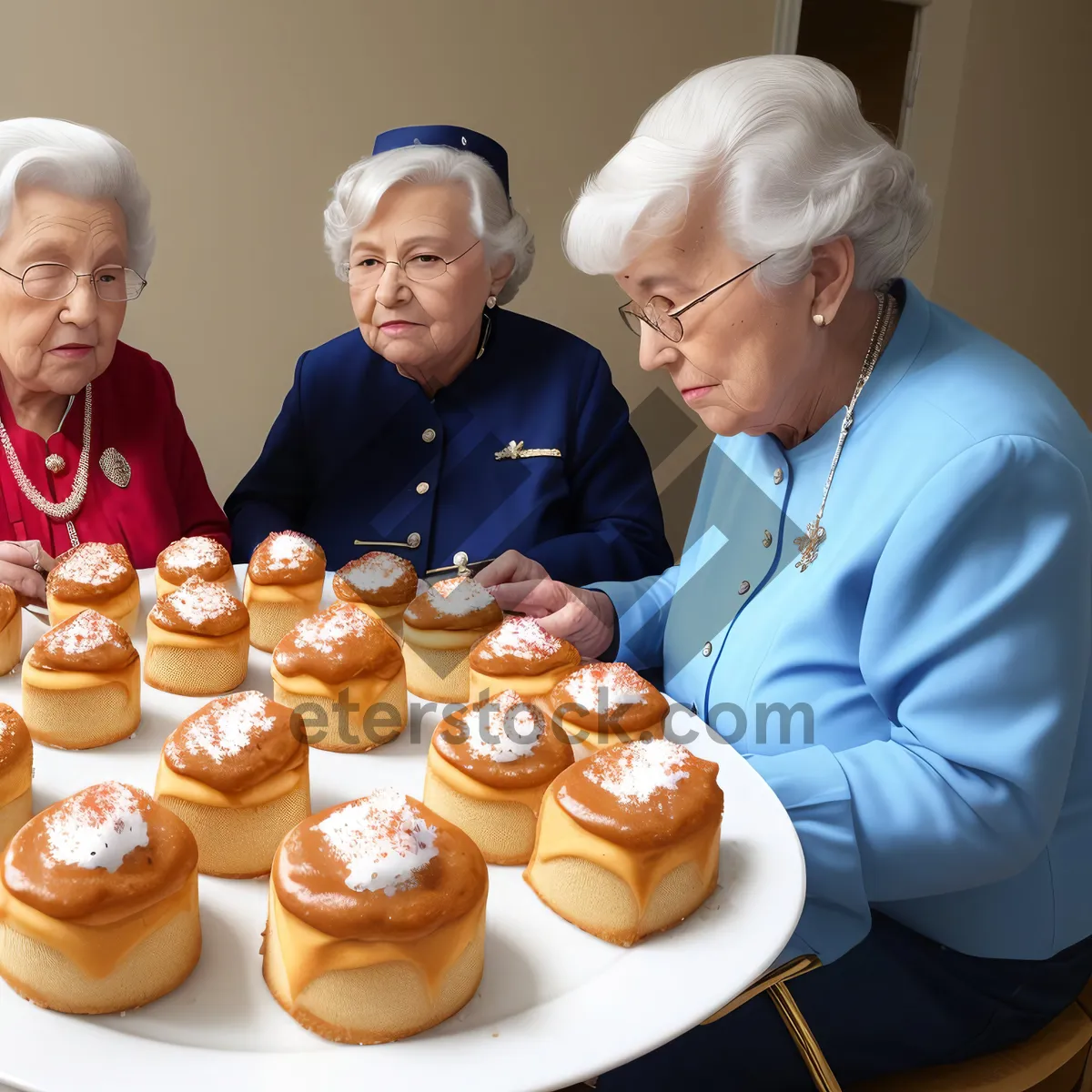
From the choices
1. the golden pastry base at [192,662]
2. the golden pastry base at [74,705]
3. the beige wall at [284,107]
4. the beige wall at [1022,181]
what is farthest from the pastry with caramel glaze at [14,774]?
the beige wall at [1022,181]

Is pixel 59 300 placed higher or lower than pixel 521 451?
higher

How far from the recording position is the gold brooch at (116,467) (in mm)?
1803

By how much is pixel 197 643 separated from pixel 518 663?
41 centimetres

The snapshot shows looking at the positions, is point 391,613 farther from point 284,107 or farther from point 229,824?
point 284,107

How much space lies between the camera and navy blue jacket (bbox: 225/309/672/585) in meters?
2.04

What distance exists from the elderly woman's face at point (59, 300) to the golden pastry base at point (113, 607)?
1.41 ft

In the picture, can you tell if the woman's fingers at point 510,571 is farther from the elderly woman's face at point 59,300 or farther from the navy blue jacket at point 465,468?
the elderly woman's face at point 59,300

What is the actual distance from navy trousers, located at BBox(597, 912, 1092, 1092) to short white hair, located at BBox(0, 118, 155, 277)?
1496 millimetres

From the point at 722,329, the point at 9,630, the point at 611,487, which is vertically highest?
the point at 722,329

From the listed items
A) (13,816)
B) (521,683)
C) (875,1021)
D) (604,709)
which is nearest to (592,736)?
(604,709)

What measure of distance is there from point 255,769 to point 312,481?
1.23 meters

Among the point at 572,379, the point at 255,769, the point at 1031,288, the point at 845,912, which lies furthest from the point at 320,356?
the point at 1031,288

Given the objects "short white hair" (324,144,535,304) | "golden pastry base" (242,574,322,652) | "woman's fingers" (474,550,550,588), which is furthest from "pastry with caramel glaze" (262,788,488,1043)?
"short white hair" (324,144,535,304)

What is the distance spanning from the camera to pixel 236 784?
99cm
